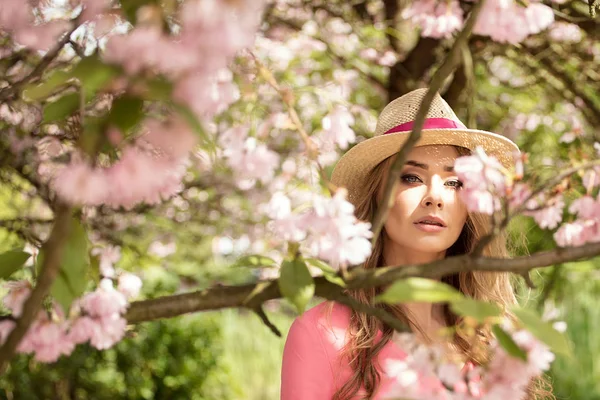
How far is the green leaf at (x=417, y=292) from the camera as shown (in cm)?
91

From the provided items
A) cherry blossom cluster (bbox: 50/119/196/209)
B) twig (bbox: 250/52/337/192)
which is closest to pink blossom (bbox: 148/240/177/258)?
twig (bbox: 250/52/337/192)

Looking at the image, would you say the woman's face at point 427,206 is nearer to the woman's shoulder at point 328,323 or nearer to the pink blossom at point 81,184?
the woman's shoulder at point 328,323

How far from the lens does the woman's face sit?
1968 millimetres

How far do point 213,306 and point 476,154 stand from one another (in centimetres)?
59

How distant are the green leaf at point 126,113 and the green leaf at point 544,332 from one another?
0.50m

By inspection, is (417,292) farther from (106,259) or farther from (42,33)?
(106,259)

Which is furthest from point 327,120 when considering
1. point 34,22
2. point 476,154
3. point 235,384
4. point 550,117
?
point 235,384

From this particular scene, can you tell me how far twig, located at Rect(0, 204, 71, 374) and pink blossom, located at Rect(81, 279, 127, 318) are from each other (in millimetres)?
745

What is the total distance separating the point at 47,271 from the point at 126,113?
0.18 m

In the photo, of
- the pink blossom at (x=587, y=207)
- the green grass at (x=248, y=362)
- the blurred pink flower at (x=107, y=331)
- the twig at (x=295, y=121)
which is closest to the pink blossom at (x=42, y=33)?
the twig at (x=295, y=121)

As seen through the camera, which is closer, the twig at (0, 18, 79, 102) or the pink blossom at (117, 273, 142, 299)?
the twig at (0, 18, 79, 102)

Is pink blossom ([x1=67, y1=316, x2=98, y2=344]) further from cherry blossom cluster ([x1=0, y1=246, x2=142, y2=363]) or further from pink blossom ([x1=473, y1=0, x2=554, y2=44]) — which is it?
pink blossom ([x1=473, y1=0, x2=554, y2=44])

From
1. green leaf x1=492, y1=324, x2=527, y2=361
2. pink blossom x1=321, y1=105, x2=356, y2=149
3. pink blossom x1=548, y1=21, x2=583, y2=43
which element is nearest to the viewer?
green leaf x1=492, y1=324, x2=527, y2=361

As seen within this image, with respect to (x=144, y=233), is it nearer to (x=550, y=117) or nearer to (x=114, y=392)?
(x=114, y=392)
